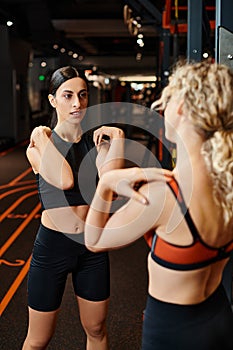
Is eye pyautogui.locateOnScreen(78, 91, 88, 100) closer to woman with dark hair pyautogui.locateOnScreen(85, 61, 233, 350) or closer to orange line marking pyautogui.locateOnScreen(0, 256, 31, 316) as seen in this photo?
woman with dark hair pyautogui.locateOnScreen(85, 61, 233, 350)

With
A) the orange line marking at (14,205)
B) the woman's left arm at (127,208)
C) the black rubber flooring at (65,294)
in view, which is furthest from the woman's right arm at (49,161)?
the orange line marking at (14,205)

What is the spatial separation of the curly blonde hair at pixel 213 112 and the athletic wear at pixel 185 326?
0.29 m

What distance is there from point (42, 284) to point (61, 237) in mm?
214

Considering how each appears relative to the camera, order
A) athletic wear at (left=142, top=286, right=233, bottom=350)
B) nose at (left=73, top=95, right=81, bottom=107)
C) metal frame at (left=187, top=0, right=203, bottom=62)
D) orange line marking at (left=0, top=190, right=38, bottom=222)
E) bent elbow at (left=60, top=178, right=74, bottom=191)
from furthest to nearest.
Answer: orange line marking at (left=0, top=190, right=38, bottom=222) → metal frame at (left=187, top=0, right=203, bottom=62) → nose at (left=73, top=95, right=81, bottom=107) → bent elbow at (left=60, top=178, right=74, bottom=191) → athletic wear at (left=142, top=286, right=233, bottom=350)

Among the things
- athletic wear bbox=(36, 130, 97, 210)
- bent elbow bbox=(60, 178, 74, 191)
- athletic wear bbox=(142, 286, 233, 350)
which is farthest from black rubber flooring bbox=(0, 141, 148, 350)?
athletic wear bbox=(142, 286, 233, 350)

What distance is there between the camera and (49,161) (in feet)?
7.12

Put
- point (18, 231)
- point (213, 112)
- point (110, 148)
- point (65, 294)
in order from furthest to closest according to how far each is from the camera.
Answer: point (18, 231) < point (65, 294) < point (110, 148) < point (213, 112)

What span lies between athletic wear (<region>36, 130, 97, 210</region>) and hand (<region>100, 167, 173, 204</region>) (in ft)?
2.59

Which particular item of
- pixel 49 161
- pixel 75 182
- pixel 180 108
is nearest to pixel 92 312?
pixel 75 182

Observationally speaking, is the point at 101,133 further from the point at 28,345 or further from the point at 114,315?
the point at 114,315

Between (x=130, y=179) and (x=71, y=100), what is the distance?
93 centimetres

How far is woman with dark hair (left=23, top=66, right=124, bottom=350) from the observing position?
2.25 m

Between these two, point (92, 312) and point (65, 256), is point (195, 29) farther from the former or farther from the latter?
point (92, 312)

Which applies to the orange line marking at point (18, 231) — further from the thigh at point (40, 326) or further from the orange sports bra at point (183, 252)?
the orange sports bra at point (183, 252)
